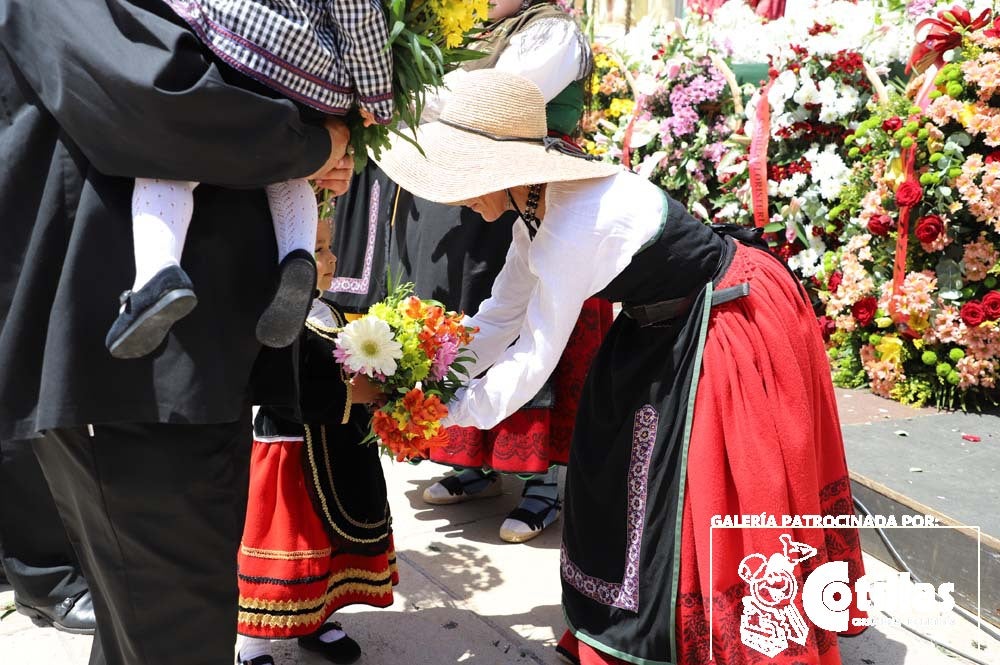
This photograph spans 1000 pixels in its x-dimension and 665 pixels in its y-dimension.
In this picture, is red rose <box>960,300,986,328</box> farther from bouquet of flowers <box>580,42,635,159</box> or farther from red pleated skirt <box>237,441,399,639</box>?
bouquet of flowers <box>580,42,635,159</box>

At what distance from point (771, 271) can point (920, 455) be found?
60.3 inches

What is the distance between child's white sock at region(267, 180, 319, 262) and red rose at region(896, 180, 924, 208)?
9.93 feet

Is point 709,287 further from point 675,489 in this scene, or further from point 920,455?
point 920,455

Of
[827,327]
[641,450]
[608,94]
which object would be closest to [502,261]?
[641,450]

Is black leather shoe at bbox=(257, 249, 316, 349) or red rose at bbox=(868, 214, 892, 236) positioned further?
red rose at bbox=(868, 214, 892, 236)

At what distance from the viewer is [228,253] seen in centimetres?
156

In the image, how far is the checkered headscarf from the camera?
1.47 metres

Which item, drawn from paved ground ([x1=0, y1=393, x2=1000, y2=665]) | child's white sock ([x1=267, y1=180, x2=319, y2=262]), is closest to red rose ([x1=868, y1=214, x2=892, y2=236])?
paved ground ([x1=0, y1=393, x2=1000, y2=665])

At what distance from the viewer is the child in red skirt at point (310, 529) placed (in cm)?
233

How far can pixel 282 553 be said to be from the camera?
233cm

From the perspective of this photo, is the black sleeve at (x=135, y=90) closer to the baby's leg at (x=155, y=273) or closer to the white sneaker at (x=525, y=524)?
the baby's leg at (x=155, y=273)

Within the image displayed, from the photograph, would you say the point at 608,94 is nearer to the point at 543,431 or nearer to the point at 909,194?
the point at 909,194

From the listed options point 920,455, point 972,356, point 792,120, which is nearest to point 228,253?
point 920,455

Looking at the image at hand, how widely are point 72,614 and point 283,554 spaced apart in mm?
770
